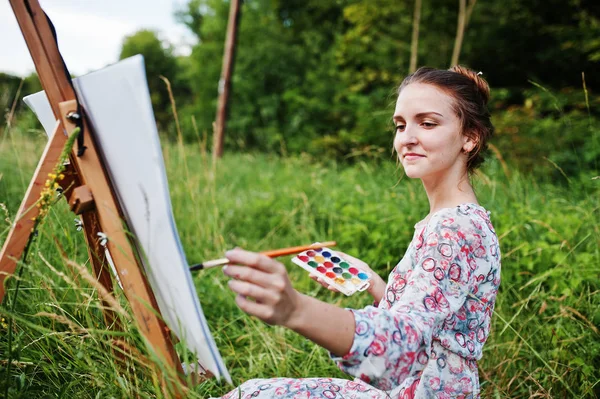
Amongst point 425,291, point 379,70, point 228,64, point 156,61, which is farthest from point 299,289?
point 156,61

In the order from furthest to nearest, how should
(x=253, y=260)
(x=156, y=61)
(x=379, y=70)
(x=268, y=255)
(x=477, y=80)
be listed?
(x=156, y=61) → (x=379, y=70) → (x=477, y=80) → (x=268, y=255) → (x=253, y=260)

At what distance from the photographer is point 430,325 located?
947 millimetres

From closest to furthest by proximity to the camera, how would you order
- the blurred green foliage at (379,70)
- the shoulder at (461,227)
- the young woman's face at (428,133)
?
1. the shoulder at (461,227)
2. the young woman's face at (428,133)
3. the blurred green foliage at (379,70)

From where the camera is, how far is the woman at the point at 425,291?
2.73ft

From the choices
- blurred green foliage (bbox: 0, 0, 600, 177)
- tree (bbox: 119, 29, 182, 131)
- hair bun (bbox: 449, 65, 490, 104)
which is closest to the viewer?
hair bun (bbox: 449, 65, 490, 104)

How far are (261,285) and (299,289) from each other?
212cm

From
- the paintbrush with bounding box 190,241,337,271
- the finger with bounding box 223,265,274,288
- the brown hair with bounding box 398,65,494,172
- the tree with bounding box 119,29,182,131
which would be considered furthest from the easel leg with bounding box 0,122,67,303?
the tree with bounding box 119,29,182,131

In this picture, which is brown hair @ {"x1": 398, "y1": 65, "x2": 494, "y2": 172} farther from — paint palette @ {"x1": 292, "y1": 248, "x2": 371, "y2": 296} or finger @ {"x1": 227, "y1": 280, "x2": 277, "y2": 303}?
finger @ {"x1": 227, "y1": 280, "x2": 277, "y2": 303}

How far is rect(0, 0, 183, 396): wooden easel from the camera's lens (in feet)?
3.04

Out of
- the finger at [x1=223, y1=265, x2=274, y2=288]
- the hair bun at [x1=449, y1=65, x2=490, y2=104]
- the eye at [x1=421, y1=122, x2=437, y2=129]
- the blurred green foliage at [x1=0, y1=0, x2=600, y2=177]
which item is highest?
the hair bun at [x1=449, y1=65, x2=490, y2=104]

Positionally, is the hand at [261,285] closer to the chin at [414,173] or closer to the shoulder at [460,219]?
the shoulder at [460,219]

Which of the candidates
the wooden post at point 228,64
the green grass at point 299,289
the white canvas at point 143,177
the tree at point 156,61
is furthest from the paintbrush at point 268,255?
the tree at point 156,61

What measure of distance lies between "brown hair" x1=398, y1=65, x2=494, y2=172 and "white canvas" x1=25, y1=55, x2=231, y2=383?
0.84 metres

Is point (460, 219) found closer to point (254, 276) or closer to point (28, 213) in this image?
point (254, 276)
